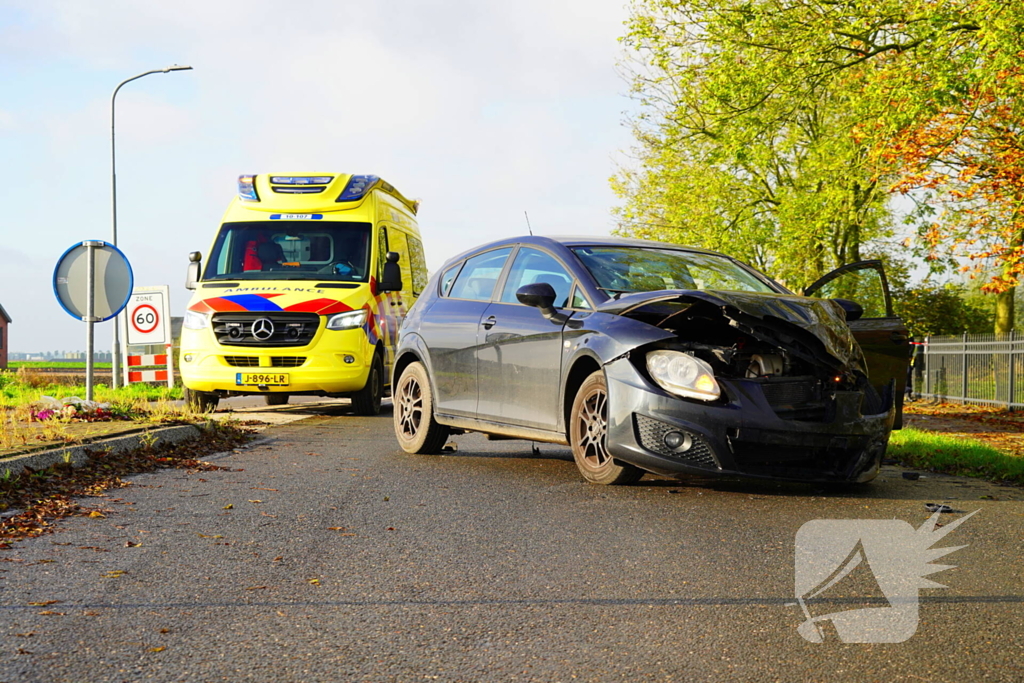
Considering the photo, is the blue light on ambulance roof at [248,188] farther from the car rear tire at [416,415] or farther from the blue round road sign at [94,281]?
the car rear tire at [416,415]

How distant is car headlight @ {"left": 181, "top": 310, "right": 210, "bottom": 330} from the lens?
14.1 meters

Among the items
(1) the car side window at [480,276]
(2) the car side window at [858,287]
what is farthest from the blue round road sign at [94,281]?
(2) the car side window at [858,287]

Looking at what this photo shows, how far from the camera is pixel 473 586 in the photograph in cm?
502

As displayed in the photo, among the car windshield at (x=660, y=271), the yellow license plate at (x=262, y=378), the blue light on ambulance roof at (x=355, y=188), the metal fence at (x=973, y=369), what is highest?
the blue light on ambulance roof at (x=355, y=188)

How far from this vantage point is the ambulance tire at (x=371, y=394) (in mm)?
14727

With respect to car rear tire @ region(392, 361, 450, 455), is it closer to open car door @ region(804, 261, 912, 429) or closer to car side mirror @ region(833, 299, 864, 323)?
open car door @ region(804, 261, 912, 429)

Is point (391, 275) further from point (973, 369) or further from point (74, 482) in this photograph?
point (973, 369)

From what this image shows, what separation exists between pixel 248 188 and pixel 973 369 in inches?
560

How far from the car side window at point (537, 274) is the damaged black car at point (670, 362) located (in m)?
0.01

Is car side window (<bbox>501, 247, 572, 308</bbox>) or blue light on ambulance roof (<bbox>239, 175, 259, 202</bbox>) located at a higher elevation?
blue light on ambulance roof (<bbox>239, 175, 259, 202</bbox>)

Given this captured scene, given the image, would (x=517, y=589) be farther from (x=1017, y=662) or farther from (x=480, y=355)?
(x=480, y=355)

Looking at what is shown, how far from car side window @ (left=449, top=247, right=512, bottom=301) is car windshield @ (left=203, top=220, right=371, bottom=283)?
16.8 feet

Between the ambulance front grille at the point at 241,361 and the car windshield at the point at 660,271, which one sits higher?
the car windshield at the point at 660,271

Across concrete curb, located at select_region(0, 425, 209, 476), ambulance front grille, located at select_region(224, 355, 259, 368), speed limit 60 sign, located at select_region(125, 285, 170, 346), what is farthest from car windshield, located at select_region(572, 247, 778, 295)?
speed limit 60 sign, located at select_region(125, 285, 170, 346)
